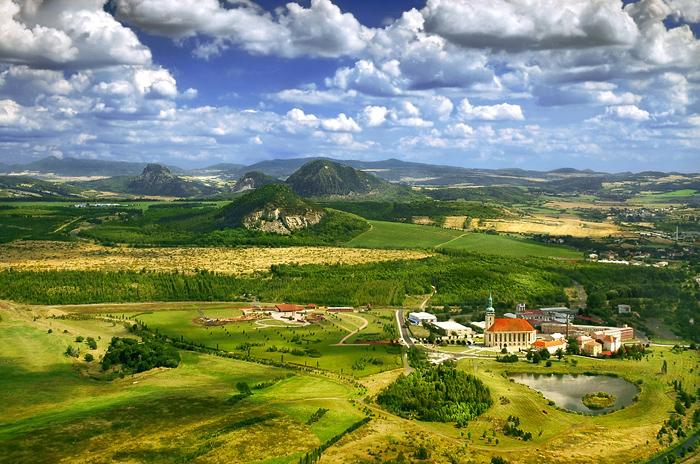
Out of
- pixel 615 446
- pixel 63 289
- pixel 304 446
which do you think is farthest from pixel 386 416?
pixel 63 289

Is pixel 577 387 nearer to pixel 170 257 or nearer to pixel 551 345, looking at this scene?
pixel 551 345

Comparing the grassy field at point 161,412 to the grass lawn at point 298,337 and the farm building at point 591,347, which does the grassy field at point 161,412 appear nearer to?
the grass lawn at point 298,337

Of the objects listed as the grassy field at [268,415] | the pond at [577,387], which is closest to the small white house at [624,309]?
the grassy field at [268,415]

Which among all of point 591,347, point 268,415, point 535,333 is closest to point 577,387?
point 591,347

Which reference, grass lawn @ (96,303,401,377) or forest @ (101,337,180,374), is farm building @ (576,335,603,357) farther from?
forest @ (101,337,180,374)

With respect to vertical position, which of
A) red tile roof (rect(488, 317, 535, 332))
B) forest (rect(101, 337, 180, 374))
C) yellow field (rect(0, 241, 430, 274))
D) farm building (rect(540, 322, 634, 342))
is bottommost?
farm building (rect(540, 322, 634, 342))

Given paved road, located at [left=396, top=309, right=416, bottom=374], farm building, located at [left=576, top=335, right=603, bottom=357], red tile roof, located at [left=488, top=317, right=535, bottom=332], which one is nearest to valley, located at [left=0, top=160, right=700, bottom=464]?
paved road, located at [left=396, top=309, right=416, bottom=374]

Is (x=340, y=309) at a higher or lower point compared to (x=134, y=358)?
lower
